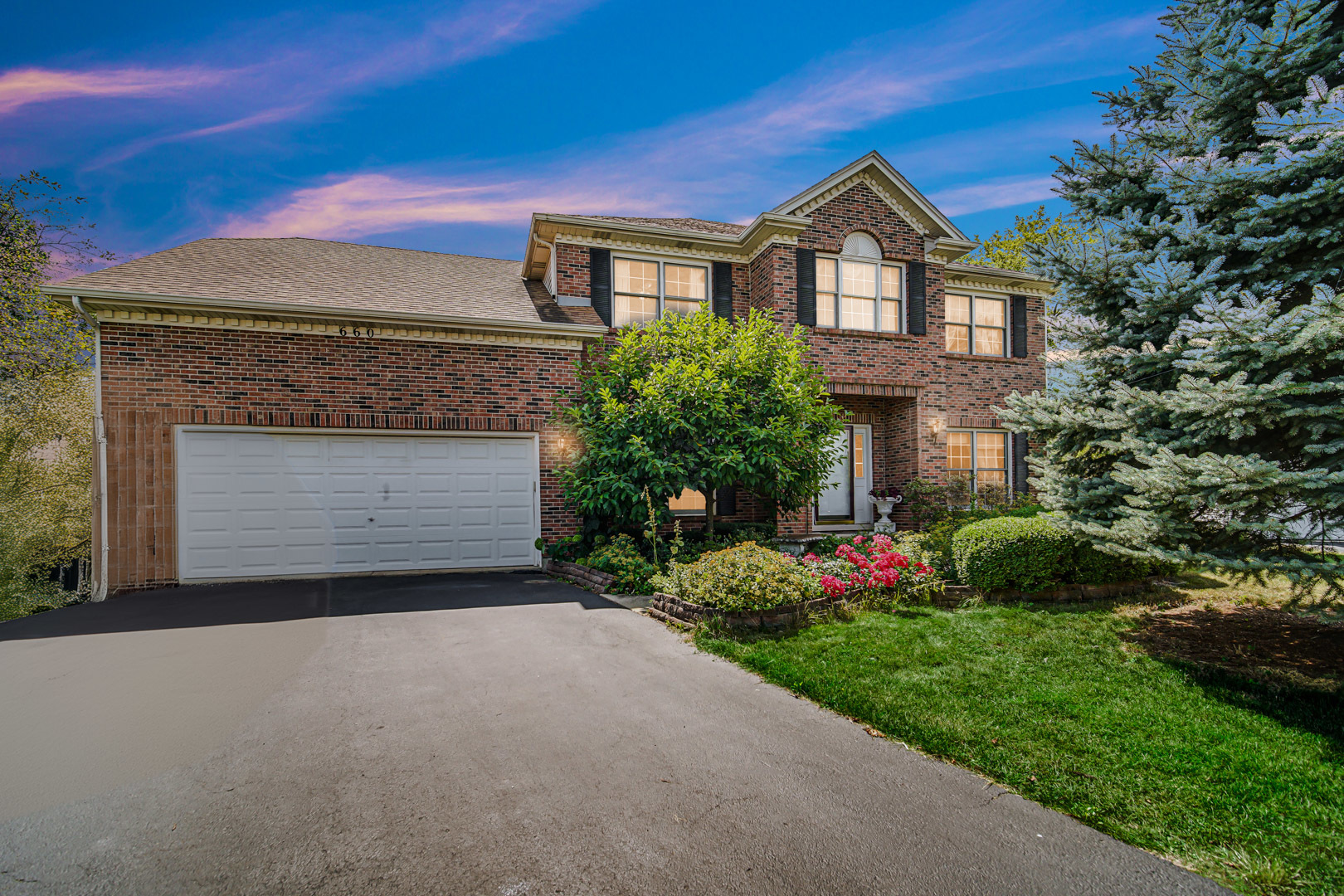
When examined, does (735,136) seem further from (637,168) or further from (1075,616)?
(1075,616)

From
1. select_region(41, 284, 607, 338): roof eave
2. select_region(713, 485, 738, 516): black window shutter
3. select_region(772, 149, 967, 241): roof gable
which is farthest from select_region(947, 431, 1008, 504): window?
select_region(41, 284, 607, 338): roof eave

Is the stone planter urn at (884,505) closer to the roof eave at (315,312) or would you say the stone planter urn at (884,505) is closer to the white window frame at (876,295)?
the white window frame at (876,295)

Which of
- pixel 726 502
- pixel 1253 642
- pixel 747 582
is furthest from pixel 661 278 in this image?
pixel 1253 642

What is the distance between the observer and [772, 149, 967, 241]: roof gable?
40.7 ft

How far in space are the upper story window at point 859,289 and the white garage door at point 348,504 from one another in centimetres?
712

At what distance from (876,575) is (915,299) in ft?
28.2

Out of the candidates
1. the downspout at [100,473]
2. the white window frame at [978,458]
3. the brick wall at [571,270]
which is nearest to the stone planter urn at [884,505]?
the white window frame at [978,458]

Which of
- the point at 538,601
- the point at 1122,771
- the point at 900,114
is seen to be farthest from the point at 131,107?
the point at 1122,771

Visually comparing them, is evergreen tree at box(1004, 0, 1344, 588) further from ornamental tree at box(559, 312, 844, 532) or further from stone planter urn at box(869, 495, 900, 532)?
stone planter urn at box(869, 495, 900, 532)

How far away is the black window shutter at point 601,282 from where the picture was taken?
39.4 ft

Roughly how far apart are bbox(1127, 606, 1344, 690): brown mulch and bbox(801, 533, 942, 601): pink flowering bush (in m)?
2.05

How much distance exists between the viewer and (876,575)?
6973mm

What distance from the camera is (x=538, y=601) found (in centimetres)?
767

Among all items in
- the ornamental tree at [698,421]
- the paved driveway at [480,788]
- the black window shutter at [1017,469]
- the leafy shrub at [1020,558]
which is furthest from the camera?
the black window shutter at [1017,469]
